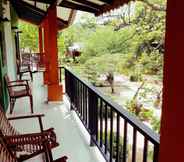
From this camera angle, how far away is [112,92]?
1203cm

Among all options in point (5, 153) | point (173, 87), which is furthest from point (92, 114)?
point (173, 87)

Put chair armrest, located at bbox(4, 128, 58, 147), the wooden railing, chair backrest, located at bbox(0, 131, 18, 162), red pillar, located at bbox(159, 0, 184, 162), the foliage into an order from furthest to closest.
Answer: the foliage, chair armrest, located at bbox(4, 128, 58, 147), chair backrest, located at bbox(0, 131, 18, 162), the wooden railing, red pillar, located at bbox(159, 0, 184, 162)

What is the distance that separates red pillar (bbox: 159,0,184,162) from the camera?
97 cm

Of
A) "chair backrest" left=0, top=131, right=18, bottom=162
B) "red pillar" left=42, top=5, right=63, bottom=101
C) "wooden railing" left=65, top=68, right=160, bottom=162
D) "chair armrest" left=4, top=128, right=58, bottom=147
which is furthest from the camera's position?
"red pillar" left=42, top=5, right=63, bottom=101

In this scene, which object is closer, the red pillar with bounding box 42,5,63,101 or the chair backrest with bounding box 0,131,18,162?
the chair backrest with bounding box 0,131,18,162

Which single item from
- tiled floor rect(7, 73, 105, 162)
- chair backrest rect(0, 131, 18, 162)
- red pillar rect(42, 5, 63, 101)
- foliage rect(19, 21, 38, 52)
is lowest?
tiled floor rect(7, 73, 105, 162)

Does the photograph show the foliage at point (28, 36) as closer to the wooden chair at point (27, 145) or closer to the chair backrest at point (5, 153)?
the wooden chair at point (27, 145)

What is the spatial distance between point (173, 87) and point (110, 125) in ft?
5.02

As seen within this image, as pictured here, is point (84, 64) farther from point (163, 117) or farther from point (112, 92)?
point (163, 117)

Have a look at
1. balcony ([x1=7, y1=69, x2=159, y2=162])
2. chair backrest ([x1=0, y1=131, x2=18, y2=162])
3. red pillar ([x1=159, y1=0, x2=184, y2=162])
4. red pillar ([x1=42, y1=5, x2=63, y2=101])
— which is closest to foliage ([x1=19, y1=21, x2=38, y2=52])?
red pillar ([x1=42, y1=5, x2=63, y2=101])

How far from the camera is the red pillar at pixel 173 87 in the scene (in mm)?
966

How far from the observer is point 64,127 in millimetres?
4066

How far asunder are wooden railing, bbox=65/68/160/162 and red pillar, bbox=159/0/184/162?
0.38 metres

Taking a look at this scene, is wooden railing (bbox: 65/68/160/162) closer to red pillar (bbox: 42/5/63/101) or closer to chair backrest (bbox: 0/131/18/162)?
red pillar (bbox: 42/5/63/101)
